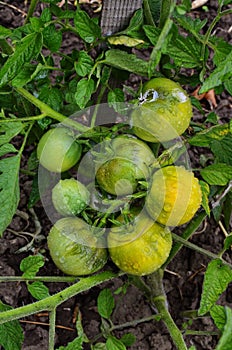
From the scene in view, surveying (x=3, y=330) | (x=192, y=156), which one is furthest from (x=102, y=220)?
(x=192, y=156)

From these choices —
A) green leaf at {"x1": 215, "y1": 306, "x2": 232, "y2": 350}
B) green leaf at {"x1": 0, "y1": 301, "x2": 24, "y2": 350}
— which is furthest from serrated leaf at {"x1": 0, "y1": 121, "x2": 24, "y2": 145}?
green leaf at {"x1": 215, "y1": 306, "x2": 232, "y2": 350}

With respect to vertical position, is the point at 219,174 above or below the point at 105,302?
above

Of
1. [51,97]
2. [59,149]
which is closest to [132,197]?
[59,149]

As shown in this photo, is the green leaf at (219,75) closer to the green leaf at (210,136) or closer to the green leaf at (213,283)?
the green leaf at (210,136)

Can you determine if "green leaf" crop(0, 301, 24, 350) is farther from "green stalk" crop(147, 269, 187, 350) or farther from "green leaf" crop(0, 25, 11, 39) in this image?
"green leaf" crop(0, 25, 11, 39)

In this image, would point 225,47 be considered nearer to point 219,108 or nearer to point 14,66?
point 14,66

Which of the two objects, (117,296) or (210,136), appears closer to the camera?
(210,136)

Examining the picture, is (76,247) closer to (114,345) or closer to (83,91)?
(114,345)
